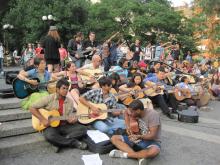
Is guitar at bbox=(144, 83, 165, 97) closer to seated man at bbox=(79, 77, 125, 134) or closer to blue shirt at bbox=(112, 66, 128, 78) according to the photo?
blue shirt at bbox=(112, 66, 128, 78)

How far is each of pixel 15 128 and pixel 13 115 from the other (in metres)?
0.53

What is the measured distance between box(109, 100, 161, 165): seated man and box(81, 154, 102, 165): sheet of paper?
0.87 ft

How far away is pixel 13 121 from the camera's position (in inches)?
275

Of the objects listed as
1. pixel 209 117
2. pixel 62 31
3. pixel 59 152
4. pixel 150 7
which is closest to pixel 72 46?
pixel 209 117

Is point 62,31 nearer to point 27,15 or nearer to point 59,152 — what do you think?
point 27,15

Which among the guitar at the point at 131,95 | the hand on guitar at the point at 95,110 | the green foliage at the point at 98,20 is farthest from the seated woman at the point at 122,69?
the green foliage at the point at 98,20

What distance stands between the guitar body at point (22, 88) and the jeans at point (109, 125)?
5.11 feet

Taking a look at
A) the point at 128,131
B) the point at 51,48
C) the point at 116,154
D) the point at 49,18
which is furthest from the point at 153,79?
the point at 49,18

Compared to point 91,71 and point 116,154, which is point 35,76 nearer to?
point 91,71

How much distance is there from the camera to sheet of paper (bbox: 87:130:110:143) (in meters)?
6.15

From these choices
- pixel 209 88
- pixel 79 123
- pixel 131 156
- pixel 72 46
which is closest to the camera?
pixel 131 156

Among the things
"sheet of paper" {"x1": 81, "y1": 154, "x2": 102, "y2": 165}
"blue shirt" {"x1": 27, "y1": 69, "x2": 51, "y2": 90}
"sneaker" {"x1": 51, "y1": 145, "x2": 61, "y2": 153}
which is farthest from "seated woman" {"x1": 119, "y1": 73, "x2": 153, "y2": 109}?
"sheet of paper" {"x1": 81, "y1": 154, "x2": 102, "y2": 165}

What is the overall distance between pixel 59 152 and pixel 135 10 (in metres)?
24.1

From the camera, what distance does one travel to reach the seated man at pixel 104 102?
6.63 m
